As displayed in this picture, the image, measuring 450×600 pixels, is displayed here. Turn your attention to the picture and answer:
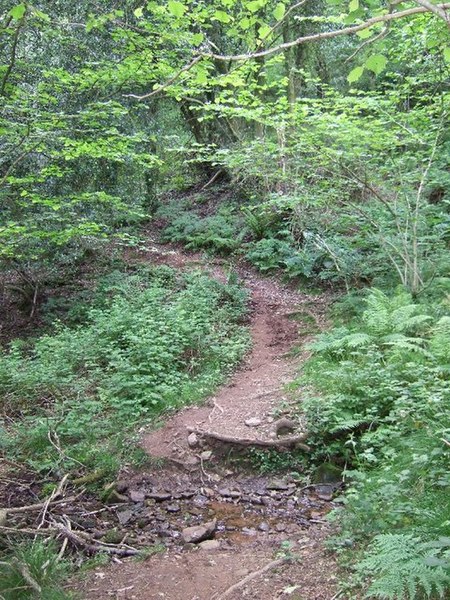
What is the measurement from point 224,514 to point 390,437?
1.84 meters

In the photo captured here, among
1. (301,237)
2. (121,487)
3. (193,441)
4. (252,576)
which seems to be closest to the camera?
(252,576)

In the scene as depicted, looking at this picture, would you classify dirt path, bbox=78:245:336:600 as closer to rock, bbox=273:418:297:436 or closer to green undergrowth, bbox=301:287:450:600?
rock, bbox=273:418:297:436

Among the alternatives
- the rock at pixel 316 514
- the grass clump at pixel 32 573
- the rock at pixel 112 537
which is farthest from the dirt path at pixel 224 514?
the grass clump at pixel 32 573

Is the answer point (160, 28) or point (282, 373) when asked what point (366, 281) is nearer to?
point (282, 373)

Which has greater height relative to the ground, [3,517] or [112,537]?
[3,517]

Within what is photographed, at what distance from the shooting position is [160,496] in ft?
18.4

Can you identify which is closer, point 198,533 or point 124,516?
point 198,533

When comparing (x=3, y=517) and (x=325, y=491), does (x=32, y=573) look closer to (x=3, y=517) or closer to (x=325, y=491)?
(x=3, y=517)

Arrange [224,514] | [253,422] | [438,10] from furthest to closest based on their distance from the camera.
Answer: [253,422]
[224,514]
[438,10]

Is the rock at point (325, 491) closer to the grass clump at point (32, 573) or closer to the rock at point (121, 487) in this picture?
the rock at point (121, 487)

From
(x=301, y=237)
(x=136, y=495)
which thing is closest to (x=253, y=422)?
(x=136, y=495)

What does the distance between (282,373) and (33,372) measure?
3.84 meters

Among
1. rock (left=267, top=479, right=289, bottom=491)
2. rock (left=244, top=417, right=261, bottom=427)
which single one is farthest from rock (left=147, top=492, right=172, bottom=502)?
rock (left=244, top=417, right=261, bottom=427)

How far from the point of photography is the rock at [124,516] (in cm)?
518
